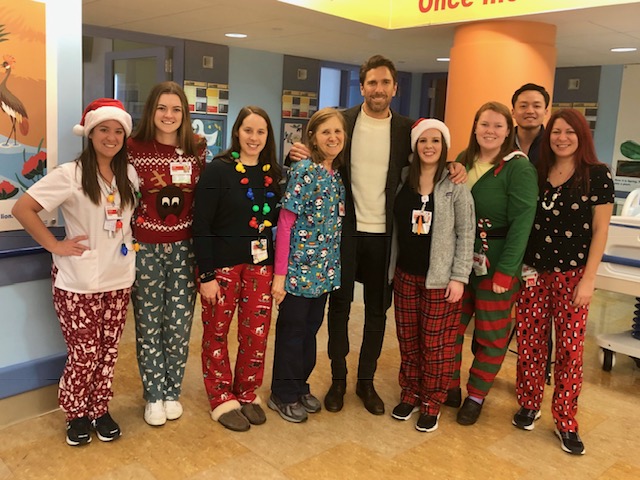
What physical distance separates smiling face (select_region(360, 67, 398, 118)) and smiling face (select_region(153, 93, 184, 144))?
2.68 ft

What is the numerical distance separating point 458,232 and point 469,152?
40cm

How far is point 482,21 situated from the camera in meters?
4.18

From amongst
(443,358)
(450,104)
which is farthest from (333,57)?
(443,358)

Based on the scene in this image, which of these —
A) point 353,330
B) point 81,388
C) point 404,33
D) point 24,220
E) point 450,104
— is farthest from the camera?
point 404,33

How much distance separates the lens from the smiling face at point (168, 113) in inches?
93.0

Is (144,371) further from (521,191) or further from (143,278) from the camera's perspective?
(521,191)

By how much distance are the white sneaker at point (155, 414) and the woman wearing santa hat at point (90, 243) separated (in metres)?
0.19

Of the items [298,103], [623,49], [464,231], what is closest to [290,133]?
[298,103]

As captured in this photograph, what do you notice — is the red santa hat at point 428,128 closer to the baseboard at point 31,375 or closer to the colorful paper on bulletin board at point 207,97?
the baseboard at point 31,375

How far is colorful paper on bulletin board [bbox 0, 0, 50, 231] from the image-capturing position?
2.35m

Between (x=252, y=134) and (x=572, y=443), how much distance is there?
1870mm

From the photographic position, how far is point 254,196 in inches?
98.1

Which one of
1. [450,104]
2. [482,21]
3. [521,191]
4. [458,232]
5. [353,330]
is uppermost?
[482,21]

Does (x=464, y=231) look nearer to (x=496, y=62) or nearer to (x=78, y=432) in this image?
(x=78, y=432)
